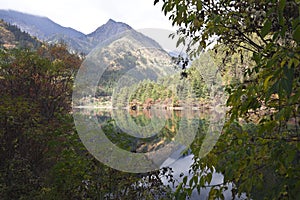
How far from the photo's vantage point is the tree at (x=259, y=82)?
3.00 feet

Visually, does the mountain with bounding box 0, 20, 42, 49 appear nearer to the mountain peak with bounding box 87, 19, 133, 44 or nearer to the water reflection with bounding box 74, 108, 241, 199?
the mountain peak with bounding box 87, 19, 133, 44

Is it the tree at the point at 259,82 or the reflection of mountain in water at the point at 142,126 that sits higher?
the tree at the point at 259,82

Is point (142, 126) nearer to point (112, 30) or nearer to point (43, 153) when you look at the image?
point (112, 30)

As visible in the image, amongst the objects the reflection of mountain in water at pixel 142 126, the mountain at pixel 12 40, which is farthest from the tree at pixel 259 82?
the mountain at pixel 12 40

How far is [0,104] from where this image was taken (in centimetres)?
444

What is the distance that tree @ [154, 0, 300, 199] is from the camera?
91 cm

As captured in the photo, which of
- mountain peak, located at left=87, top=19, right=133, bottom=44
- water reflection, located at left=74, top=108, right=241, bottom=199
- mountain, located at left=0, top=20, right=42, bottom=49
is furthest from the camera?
mountain, located at left=0, top=20, right=42, bottom=49

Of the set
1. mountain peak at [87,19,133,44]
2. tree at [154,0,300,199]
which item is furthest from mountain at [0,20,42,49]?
tree at [154,0,300,199]

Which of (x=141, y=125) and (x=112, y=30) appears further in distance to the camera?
(x=112, y=30)

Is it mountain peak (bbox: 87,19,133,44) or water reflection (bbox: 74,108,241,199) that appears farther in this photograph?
mountain peak (bbox: 87,19,133,44)

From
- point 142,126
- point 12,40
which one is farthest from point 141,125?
point 12,40

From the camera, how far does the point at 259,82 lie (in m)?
1.06

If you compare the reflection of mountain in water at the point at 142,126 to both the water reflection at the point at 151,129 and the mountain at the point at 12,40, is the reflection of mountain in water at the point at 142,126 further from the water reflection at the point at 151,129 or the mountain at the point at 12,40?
the mountain at the point at 12,40

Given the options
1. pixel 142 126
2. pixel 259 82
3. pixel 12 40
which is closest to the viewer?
pixel 259 82
